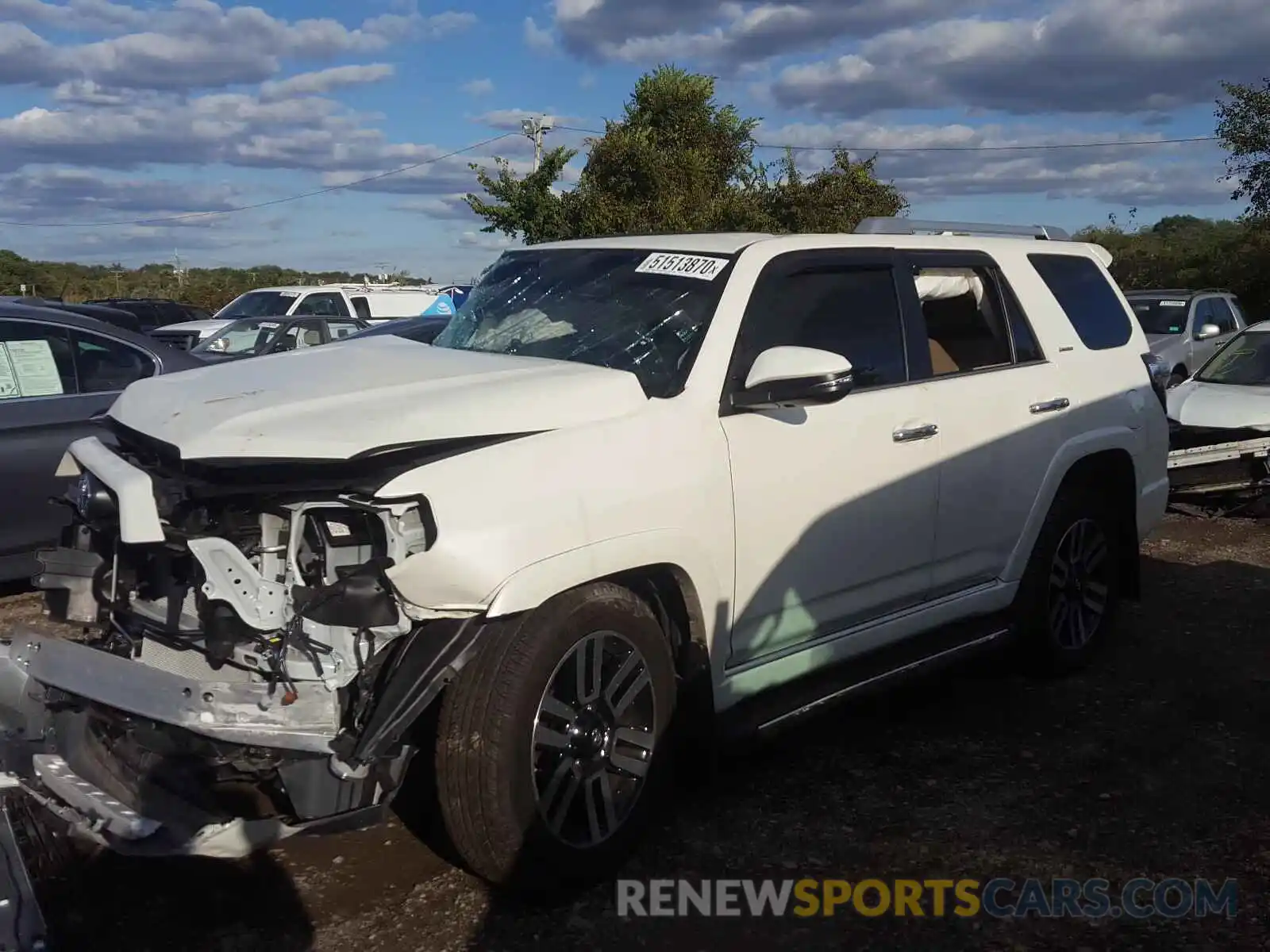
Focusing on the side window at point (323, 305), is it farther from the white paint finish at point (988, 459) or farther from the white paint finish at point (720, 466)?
the white paint finish at point (988, 459)

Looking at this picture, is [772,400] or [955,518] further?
[955,518]

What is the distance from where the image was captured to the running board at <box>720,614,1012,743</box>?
384 centimetres

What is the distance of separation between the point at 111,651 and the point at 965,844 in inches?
112

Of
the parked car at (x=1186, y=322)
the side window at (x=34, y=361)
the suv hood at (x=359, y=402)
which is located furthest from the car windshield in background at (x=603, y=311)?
the parked car at (x=1186, y=322)

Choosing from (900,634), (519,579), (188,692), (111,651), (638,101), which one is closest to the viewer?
(188,692)

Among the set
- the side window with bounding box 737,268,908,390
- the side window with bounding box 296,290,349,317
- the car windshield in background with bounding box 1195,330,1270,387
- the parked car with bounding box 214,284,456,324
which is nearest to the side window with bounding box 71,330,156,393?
the side window with bounding box 737,268,908,390

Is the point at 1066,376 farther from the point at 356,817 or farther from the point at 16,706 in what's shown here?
the point at 16,706

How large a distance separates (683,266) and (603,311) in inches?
13.3

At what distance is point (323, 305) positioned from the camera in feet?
61.8

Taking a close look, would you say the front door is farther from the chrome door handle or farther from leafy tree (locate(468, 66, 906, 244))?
leafy tree (locate(468, 66, 906, 244))

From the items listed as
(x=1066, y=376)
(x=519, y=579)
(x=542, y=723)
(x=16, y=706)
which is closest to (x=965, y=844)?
(x=542, y=723)

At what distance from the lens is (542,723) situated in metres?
3.29

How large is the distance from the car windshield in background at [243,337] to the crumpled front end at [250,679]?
36.1 feet

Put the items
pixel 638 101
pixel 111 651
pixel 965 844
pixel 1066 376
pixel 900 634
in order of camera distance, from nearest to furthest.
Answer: pixel 111 651, pixel 965 844, pixel 900 634, pixel 1066 376, pixel 638 101
